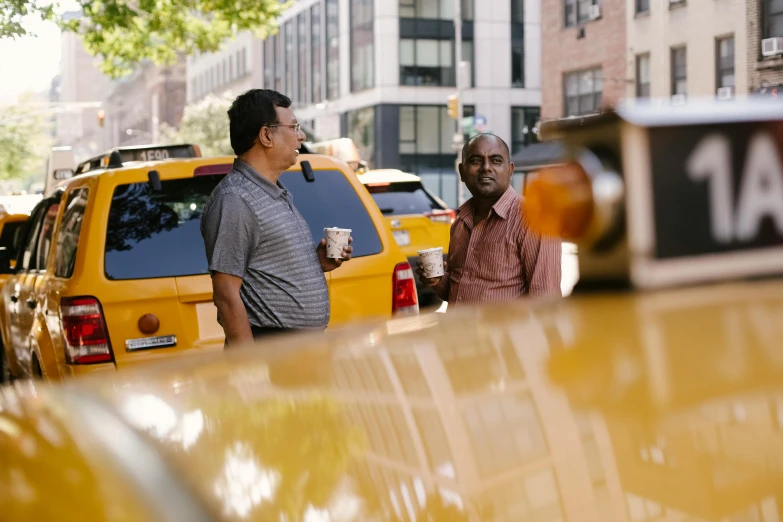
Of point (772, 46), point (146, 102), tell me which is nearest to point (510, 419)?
point (772, 46)

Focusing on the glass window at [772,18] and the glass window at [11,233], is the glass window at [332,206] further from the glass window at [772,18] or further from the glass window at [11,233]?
the glass window at [772,18]

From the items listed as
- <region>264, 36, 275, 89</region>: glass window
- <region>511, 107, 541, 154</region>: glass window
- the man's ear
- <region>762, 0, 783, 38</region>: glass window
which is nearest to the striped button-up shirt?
the man's ear

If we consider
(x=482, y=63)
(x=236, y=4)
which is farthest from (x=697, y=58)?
(x=482, y=63)

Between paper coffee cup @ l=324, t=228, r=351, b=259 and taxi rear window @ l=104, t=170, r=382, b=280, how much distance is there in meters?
1.31

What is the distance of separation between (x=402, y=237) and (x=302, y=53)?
56.1 metres

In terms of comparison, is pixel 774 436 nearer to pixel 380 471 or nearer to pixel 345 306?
pixel 380 471

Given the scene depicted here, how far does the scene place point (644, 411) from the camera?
1060 millimetres

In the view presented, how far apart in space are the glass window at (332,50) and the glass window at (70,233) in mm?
55523

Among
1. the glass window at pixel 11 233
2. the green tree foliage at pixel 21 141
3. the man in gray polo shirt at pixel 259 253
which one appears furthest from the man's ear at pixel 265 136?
the green tree foliage at pixel 21 141

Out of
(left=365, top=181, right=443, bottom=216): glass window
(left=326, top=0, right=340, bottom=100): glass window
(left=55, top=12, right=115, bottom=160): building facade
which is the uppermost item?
(left=55, top=12, right=115, bottom=160): building facade

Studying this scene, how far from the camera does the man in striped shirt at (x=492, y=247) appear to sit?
449 cm

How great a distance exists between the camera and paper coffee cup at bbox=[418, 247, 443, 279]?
15.9ft

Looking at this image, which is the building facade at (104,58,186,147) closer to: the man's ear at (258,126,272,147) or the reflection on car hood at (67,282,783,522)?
the man's ear at (258,126,272,147)

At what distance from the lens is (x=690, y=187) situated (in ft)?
4.26
